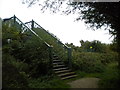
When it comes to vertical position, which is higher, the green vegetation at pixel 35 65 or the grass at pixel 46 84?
the green vegetation at pixel 35 65

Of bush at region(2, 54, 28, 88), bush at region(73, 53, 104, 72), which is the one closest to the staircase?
bush at region(73, 53, 104, 72)

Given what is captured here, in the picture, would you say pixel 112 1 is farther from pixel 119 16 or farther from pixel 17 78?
pixel 17 78

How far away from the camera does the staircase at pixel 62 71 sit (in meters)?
5.66

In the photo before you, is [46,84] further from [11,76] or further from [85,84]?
[85,84]

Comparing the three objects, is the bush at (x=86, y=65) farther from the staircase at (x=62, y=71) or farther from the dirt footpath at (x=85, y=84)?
the dirt footpath at (x=85, y=84)

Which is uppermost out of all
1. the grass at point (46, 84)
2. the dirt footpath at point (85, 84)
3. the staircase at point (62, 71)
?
the staircase at point (62, 71)

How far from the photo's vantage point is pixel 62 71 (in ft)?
19.7

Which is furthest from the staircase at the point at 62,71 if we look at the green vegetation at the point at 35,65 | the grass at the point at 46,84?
the grass at the point at 46,84

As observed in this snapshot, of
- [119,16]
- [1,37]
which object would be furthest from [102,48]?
[1,37]

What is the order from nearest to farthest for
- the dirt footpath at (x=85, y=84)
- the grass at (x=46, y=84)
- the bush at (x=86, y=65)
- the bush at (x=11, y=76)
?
the bush at (x=11, y=76) < the grass at (x=46, y=84) < the dirt footpath at (x=85, y=84) < the bush at (x=86, y=65)

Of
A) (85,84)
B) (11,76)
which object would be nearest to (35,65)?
(11,76)

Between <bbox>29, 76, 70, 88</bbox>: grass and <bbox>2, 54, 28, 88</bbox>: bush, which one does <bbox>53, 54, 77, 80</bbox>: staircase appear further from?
<bbox>2, 54, 28, 88</bbox>: bush

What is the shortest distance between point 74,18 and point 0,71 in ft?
14.6

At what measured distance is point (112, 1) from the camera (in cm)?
453
